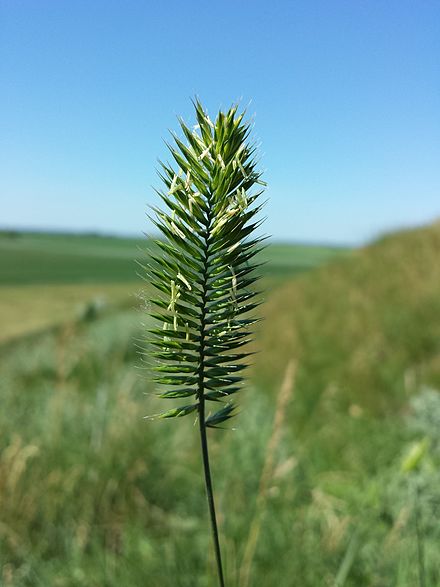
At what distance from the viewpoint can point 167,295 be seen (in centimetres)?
103

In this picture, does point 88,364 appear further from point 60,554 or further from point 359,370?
point 60,554

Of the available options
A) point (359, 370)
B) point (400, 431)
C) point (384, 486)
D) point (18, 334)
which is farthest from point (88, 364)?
point (18, 334)

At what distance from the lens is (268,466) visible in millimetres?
2291

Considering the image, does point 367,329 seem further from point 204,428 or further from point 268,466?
point 204,428

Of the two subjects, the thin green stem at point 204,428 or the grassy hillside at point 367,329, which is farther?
the grassy hillside at point 367,329

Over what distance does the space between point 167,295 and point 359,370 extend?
850 centimetres

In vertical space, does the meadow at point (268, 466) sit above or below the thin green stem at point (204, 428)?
below

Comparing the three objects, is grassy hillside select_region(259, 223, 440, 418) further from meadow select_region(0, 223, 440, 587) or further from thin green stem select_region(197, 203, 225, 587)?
thin green stem select_region(197, 203, 225, 587)

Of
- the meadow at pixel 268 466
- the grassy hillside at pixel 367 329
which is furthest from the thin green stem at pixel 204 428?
the grassy hillside at pixel 367 329

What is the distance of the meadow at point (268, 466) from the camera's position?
3.33m

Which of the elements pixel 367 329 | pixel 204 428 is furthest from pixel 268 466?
pixel 367 329

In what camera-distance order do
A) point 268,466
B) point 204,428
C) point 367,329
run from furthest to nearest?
point 367,329
point 268,466
point 204,428

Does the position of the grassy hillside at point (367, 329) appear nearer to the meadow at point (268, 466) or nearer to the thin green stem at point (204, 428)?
the meadow at point (268, 466)

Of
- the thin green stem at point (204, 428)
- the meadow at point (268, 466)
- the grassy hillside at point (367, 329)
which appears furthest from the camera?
the grassy hillside at point (367, 329)
